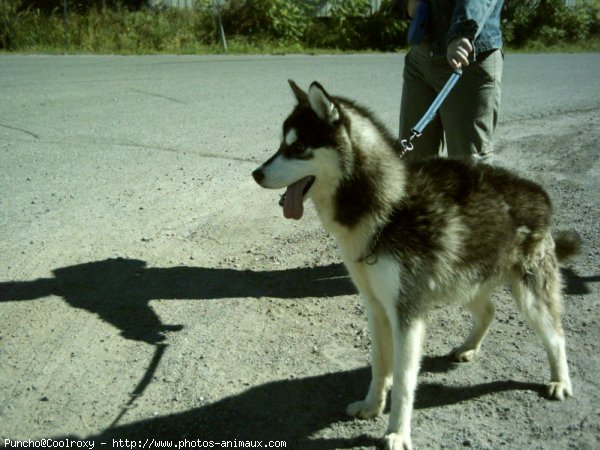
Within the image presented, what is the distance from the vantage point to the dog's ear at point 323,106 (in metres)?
2.87

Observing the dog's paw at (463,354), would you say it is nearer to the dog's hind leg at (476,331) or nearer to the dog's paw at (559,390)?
the dog's hind leg at (476,331)

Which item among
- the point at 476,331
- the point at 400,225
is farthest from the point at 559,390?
the point at 400,225

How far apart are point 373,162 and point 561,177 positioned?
4.20m

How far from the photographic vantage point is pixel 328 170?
9.53 ft

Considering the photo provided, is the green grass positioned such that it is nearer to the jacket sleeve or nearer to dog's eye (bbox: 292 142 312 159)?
the jacket sleeve

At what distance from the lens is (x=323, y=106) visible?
2.90m

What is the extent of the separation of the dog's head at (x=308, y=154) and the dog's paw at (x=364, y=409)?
3.53 feet

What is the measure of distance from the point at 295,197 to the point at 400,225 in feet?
1.60

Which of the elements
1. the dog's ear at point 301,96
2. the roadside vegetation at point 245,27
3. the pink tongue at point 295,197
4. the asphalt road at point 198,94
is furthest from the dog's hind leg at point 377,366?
the roadside vegetation at point 245,27

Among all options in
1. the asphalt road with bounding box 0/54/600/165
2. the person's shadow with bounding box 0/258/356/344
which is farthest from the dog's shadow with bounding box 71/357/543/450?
the asphalt road with bounding box 0/54/600/165

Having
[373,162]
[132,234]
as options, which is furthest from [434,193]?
[132,234]

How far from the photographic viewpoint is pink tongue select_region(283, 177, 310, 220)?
9.75 feet

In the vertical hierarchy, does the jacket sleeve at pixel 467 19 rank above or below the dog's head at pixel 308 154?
above

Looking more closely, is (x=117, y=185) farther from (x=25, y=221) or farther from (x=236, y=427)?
(x=236, y=427)
